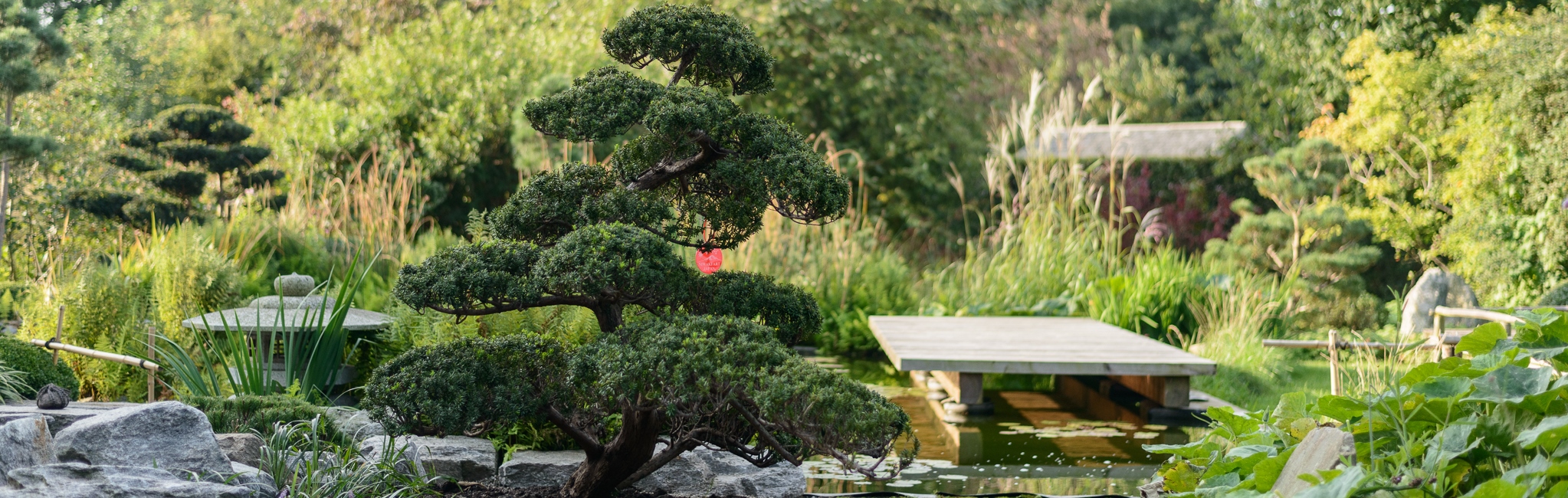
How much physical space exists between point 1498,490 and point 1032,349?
3.36 m

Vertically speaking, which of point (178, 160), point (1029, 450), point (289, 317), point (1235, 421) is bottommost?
point (1029, 450)

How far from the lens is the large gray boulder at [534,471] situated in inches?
113

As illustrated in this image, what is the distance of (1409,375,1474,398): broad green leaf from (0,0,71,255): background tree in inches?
195

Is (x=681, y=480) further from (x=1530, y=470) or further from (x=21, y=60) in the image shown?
(x=21, y=60)

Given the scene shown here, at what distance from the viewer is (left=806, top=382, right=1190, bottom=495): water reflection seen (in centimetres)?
333

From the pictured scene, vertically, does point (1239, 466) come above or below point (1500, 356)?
below

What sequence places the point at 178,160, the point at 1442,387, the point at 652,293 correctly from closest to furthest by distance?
the point at 1442,387, the point at 652,293, the point at 178,160

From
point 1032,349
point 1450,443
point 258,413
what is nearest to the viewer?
point 1450,443

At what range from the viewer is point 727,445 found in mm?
2408

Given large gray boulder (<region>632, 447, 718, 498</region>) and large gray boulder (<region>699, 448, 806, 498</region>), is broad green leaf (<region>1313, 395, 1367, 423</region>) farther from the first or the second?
large gray boulder (<region>632, 447, 718, 498</region>)

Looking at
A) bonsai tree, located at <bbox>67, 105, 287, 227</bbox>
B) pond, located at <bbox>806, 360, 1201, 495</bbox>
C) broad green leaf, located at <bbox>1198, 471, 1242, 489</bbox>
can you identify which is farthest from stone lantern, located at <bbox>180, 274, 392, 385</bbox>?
bonsai tree, located at <bbox>67, 105, 287, 227</bbox>

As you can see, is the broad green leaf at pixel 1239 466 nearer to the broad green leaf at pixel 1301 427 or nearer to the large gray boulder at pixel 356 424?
the broad green leaf at pixel 1301 427

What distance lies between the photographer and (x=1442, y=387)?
6.40 feet

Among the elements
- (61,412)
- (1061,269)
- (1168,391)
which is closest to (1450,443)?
(1168,391)
